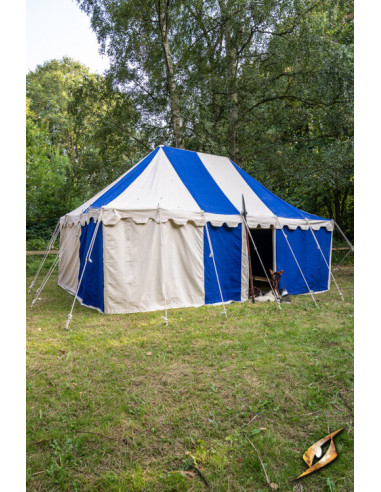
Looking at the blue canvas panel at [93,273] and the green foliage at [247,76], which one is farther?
the green foliage at [247,76]

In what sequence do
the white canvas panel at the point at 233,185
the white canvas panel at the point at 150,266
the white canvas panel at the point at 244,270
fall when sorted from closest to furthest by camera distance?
the white canvas panel at the point at 150,266
the white canvas panel at the point at 244,270
the white canvas panel at the point at 233,185

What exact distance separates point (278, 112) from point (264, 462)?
10113 mm

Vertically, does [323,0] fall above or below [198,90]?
above

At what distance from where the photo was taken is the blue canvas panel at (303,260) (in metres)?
6.96

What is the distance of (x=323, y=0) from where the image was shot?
8.54 m

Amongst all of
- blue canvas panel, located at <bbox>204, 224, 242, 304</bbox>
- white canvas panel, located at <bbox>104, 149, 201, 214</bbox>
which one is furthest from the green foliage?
blue canvas panel, located at <bbox>204, 224, 242, 304</bbox>

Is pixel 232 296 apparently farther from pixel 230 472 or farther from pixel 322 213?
pixel 322 213

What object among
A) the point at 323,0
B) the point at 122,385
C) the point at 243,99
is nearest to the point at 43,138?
the point at 243,99

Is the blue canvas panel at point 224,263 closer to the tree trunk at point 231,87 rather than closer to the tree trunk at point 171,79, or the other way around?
the tree trunk at point 171,79

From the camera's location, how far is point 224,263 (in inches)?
250

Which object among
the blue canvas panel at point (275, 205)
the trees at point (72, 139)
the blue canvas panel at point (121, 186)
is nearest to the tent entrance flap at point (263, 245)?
the blue canvas panel at point (275, 205)

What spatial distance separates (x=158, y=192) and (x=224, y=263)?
6.03 feet

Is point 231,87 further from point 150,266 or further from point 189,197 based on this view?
point 150,266

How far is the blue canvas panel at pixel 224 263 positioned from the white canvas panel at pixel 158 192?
0.70 metres
